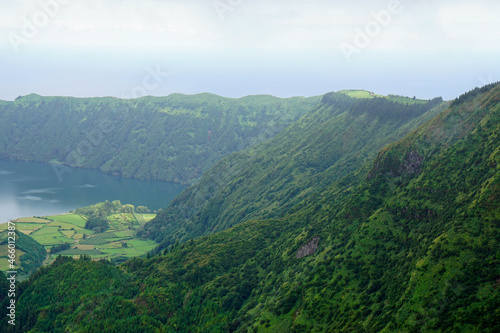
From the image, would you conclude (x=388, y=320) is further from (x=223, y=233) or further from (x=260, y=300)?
(x=223, y=233)

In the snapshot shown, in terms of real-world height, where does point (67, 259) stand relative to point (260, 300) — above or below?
above

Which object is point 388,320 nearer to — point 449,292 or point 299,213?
point 449,292

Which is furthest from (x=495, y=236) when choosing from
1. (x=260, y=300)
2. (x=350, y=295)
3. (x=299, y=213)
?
(x=299, y=213)

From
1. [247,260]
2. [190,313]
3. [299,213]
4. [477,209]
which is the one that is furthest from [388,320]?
[299,213]

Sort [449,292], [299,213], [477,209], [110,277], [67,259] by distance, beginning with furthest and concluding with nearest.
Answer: [299,213]
[67,259]
[110,277]
[477,209]
[449,292]

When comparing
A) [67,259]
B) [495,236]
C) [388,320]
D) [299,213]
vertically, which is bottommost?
[388,320]

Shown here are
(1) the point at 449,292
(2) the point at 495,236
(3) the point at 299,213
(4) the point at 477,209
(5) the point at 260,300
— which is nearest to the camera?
(1) the point at 449,292

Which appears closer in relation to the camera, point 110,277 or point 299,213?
point 110,277
